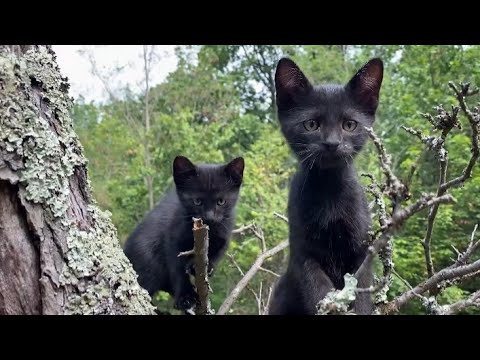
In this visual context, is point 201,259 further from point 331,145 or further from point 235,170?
point 235,170

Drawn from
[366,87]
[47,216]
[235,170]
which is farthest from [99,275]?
[235,170]

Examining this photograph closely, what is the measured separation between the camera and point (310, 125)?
174cm

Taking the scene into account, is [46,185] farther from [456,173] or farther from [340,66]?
[456,173]

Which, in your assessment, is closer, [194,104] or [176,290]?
[176,290]

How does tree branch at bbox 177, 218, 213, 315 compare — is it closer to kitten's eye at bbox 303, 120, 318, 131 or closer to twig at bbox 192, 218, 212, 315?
twig at bbox 192, 218, 212, 315

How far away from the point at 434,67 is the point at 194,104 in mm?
2063

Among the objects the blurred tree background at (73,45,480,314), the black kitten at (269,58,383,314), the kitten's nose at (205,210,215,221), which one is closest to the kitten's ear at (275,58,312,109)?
the black kitten at (269,58,383,314)

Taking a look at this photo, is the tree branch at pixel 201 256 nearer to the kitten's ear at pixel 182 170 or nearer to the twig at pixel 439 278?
the twig at pixel 439 278

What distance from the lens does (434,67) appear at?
4.96m

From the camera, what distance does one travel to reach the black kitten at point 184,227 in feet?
8.75
